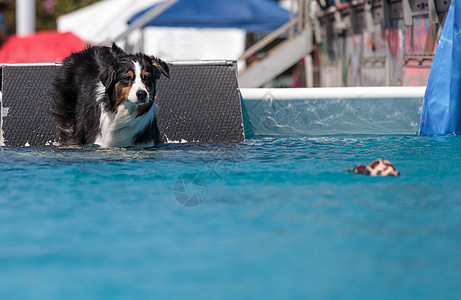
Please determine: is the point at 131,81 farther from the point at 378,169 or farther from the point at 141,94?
the point at 378,169

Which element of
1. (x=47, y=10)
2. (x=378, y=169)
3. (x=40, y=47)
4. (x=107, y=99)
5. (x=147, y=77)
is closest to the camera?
(x=378, y=169)

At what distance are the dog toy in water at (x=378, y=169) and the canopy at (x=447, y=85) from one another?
213 centimetres

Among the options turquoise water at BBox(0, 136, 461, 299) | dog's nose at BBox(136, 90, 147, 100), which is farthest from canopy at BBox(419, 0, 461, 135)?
dog's nose at BBox(136, 90, 147, 100)

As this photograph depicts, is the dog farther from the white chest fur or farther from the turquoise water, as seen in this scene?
the turquoise water

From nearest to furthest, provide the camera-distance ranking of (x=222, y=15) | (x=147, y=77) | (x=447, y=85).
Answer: (x=147, y=77) → (x=447, y=85) → (x=222, y=15)

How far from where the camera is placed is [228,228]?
2.77 m

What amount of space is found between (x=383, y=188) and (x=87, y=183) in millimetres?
1533

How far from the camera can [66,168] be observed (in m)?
4.09

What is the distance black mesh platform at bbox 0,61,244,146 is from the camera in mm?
5523

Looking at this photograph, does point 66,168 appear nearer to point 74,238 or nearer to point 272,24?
point 74,238

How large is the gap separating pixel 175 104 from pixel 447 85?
2283 mm

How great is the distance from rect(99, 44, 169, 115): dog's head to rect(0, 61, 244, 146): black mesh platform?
2.39 ft

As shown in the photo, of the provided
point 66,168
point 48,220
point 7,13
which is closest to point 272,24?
point 66,168

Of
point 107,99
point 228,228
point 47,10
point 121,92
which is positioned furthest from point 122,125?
point 47,10
